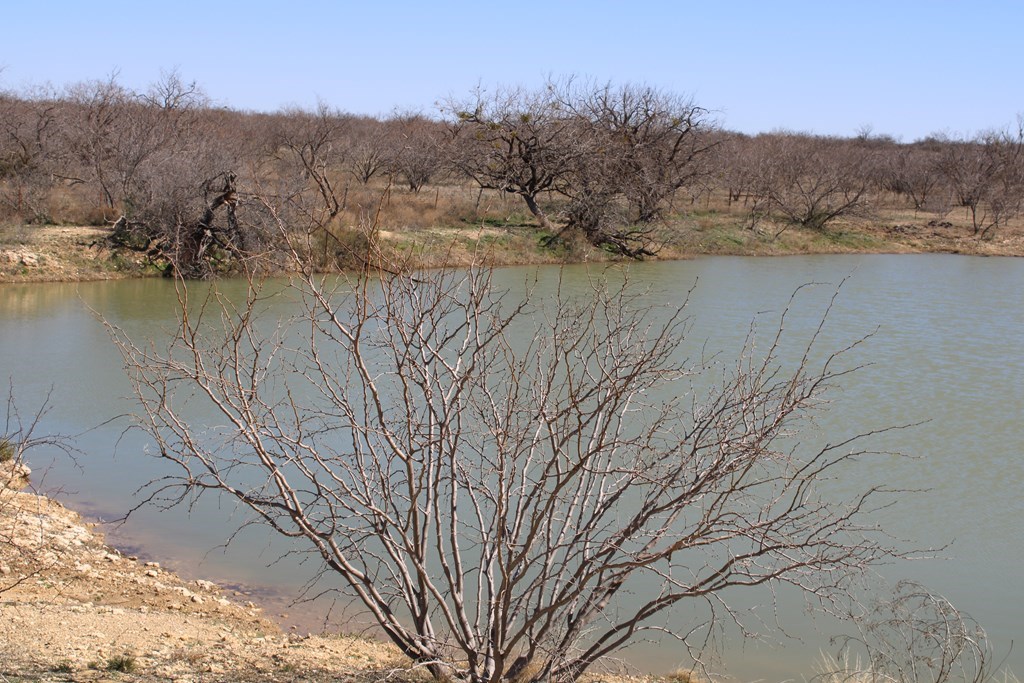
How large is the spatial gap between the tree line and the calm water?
6.79ft

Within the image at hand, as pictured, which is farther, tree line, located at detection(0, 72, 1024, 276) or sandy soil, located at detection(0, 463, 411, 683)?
tree line, located at detection(0, 72, 1024, 276)

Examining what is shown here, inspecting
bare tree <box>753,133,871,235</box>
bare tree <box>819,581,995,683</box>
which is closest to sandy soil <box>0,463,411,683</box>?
bare tree <box>819,581,995,683</box>

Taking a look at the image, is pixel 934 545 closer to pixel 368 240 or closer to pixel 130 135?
pixel 368 240

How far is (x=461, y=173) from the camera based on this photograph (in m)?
32.9

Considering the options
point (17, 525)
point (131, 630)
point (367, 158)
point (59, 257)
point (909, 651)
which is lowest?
point (17, 525)

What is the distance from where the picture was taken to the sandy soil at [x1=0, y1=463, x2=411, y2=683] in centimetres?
483

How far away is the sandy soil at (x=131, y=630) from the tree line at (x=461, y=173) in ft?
41.7

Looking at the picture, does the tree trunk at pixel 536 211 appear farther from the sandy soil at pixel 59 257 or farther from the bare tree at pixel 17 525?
the bare tree at pixel 17 525

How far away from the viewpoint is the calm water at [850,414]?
7.48 metres

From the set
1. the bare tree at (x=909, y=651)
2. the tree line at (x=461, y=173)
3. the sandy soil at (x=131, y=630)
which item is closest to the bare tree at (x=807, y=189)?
the tree line at (x=461, y=173)

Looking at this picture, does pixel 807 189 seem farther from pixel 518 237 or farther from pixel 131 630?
pixel 131 630

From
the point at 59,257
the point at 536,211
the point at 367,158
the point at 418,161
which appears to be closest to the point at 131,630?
the point at 59,257

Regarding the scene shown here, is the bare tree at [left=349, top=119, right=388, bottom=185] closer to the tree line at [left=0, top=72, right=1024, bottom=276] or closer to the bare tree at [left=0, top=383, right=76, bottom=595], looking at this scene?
the tree line at [left=0, top=72, right=1024, bottom=276]

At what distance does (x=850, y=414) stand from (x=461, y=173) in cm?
2272
